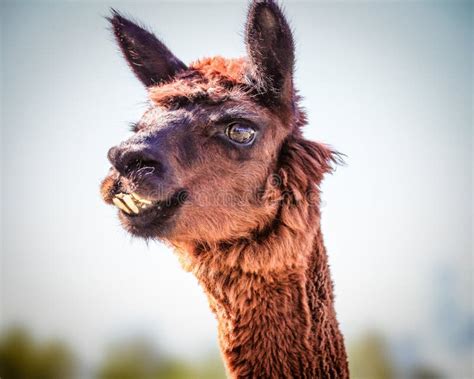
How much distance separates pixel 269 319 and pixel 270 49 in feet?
5.52

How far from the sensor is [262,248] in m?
2.64

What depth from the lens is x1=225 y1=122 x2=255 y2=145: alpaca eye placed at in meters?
2.64

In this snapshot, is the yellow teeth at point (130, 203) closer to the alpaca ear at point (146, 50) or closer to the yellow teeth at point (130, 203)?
the yellow teeth at point (130, 203)

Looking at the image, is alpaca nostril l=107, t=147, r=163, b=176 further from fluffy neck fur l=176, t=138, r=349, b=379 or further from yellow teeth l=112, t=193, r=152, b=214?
fluffy neck fur l=176, t=138, r=349, b=379

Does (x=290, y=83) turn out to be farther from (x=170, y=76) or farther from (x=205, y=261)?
(x=205, y=261)

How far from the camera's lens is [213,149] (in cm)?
260

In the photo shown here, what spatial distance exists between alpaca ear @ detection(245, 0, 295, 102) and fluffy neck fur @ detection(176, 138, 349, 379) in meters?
0.44

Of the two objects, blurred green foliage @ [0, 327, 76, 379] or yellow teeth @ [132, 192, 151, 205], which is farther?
blurred green foliage @ [0, 327, 76, 379]

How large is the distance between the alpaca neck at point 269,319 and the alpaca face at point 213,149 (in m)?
0.27

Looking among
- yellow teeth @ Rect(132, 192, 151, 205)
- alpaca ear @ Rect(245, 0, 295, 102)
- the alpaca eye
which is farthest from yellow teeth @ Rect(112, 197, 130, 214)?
alpaca ear @ Rect(245, 0, 295, 102)

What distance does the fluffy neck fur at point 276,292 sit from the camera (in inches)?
103

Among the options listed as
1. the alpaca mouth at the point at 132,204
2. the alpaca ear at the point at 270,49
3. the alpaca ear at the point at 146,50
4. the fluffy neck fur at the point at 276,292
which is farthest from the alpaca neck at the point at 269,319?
the alpaca ear at the point at 146,50

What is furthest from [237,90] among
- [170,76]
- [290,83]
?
[170,76]

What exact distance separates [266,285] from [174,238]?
0.64 m
